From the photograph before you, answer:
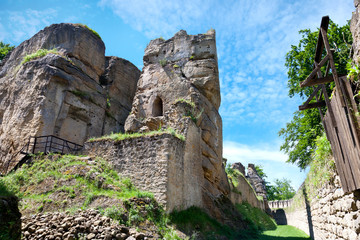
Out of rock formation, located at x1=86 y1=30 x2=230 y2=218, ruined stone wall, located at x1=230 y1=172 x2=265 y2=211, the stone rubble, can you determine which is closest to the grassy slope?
the stone rubble

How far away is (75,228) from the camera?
7094mm

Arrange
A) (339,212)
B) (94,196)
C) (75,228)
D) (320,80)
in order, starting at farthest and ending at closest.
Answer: (94,196) → (75,228) → (339,212) → (320,80)

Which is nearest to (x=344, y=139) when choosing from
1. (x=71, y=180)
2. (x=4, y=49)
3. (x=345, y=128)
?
(x=345, y=128)

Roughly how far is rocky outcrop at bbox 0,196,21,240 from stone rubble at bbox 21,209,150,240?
3.87 feet

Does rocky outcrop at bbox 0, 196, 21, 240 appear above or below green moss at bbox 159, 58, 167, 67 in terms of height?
below

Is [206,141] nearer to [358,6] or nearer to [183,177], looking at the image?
[183,177]

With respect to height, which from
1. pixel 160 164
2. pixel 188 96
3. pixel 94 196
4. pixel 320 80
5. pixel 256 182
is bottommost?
pixel 94 196

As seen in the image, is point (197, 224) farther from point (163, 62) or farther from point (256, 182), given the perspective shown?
point (256, 182)

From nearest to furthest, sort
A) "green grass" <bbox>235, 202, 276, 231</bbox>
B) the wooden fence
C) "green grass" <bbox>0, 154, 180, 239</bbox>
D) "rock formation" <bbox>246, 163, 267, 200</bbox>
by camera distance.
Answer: the wooden fence
"green grass" <bbox>0, 154, 180, 239</bbox>
"green grass" <bbox>235, 202, 276, 231</bbox>
"rock formation" <bbox>246, 163, 267, 200</bbox>

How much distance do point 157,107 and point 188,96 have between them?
8.25 ft

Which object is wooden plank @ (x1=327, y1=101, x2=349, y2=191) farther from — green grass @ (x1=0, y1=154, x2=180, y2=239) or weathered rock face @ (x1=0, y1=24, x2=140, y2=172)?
weathered rock face @ (x1=0, y1=24, x2=140, y2=172)

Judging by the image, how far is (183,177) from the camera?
1108 cm

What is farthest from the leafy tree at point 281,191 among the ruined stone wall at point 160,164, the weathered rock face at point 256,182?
the ruined stone wall at point 160,164

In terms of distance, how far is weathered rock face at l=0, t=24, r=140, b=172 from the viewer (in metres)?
15.5
